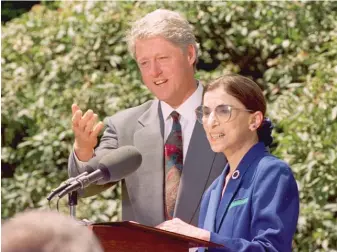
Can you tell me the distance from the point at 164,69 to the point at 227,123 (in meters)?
0.55

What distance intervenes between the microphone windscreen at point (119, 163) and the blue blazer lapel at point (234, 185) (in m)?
0.34

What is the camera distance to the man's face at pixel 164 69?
3.93 m

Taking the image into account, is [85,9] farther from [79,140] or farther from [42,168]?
[79,140]

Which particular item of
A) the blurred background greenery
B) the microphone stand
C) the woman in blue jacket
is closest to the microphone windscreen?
the microphone stand

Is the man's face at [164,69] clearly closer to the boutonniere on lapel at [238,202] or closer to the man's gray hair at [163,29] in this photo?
the man's gray hair at [163,29]

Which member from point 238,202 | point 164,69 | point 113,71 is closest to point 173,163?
point 164,69

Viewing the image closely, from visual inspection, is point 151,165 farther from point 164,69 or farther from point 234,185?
point 234,185

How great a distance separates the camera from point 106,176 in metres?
3.24

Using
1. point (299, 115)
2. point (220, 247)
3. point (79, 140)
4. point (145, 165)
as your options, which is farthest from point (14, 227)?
point (299, 115)

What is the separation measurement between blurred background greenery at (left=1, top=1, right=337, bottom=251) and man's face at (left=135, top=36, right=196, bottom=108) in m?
2.56

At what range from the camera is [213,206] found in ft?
11.3

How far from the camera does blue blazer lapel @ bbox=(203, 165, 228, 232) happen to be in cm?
343

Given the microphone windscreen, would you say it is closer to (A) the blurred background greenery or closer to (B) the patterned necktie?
(B) the patterned necktie

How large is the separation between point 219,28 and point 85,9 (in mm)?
1112
